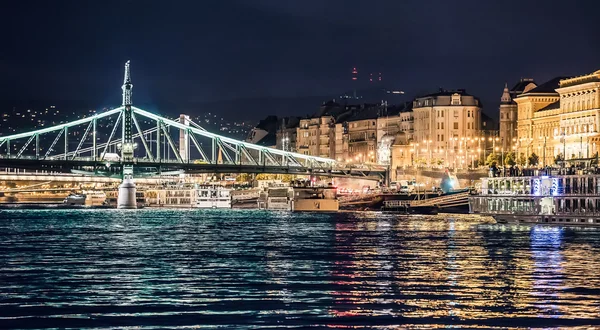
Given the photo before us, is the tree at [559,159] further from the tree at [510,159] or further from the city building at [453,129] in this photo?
the city building at [453,129]

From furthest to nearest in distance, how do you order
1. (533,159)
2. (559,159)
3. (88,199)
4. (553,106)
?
(88,199) → (553,106) → (533,159) → (559,159)

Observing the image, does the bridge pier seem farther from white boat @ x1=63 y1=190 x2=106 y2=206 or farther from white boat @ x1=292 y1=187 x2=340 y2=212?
white boat @ x1=63 y1=190 x2=106 y2=206

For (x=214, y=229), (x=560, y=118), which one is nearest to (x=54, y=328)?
(x=214, y=229)

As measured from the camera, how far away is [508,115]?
191m

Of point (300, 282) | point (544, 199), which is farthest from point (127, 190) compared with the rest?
point (300, 282)

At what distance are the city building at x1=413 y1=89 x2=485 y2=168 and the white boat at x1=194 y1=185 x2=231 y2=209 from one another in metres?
33.1

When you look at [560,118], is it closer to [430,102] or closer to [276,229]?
[430,102]

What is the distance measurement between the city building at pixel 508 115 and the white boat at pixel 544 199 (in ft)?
316

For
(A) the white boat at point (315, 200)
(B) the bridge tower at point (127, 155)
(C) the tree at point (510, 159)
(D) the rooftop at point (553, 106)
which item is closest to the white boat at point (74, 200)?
(B) the bridge tower at point (127, 155)

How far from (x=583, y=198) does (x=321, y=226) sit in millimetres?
19446

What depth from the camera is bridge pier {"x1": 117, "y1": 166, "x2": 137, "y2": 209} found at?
138m

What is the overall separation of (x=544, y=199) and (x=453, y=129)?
11292cm

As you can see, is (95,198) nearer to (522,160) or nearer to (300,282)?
(522,160)

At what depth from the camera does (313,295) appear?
37719 mm
